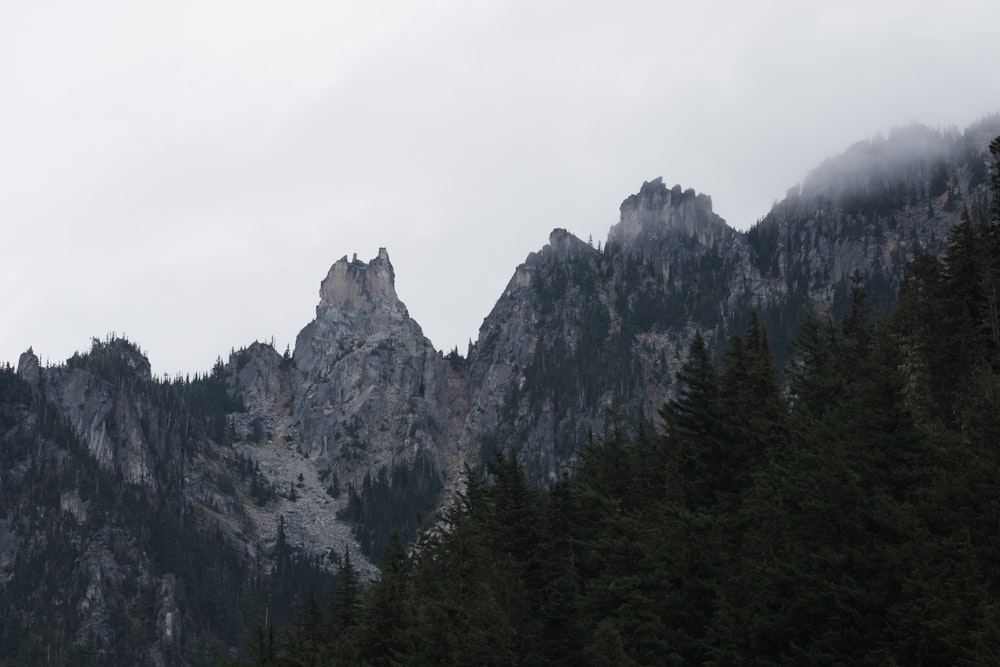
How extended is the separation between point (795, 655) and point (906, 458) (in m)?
7.45

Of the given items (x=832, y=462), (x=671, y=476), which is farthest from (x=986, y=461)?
(x=671, y=476)

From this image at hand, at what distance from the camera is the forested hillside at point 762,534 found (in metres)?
32.8

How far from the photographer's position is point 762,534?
40812 millimetres

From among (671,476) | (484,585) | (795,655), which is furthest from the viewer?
(671,476)

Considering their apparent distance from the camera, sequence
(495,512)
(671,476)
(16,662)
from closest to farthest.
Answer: (671,476)
(495,512)
(16,662)

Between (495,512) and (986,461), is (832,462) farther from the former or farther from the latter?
(495,512)

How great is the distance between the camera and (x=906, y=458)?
36438 mm

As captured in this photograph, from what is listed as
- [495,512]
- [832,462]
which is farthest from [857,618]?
[495,512]

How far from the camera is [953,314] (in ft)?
217

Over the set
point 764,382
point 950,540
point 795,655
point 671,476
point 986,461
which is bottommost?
point 795,655

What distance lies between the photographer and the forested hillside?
108ft

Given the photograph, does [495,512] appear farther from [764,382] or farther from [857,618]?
[857,618]

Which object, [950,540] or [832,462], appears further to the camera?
[832,462]

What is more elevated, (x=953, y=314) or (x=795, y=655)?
(x=953, y=314)
